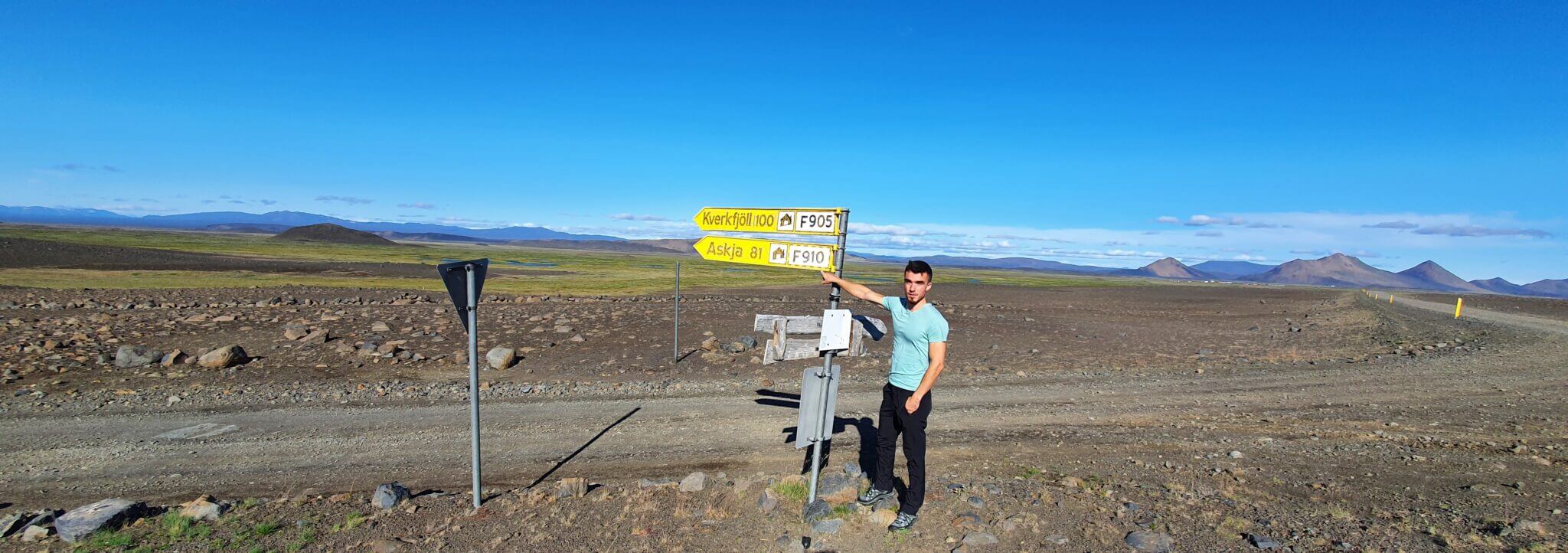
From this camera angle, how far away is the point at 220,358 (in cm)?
1323

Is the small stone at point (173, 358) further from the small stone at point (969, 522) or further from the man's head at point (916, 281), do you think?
the small stone at point (969, 522)

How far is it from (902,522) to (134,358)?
586 inches

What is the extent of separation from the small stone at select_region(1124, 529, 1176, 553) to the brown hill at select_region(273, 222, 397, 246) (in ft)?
522

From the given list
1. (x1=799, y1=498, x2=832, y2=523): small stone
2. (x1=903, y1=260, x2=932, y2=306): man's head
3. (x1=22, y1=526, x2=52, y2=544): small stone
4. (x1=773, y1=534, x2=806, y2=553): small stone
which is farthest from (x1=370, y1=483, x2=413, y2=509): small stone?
(x1=903, y1=260, x2=932, y2=306): man's head

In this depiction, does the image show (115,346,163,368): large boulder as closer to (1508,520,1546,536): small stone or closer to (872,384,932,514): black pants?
(872,384,932,514): black pants

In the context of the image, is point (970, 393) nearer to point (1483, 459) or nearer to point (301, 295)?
point (1483, 459)

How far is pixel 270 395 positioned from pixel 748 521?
9.43m

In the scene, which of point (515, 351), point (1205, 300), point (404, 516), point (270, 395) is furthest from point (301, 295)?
point (1205, 300)

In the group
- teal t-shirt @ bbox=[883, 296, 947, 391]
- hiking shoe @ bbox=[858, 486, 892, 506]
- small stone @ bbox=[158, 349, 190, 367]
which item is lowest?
small stone @ bbox=[158, 349, 190, 367]

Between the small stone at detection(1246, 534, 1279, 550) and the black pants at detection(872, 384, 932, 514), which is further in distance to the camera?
the black pants at detection(872, 384, 932, 514)

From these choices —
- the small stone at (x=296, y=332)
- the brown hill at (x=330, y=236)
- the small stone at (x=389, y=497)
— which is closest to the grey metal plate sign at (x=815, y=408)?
the small stone at (x=389, y=497)

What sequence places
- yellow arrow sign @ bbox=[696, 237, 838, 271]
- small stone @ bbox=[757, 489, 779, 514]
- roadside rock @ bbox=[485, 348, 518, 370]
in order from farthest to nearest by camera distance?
roadside rock @ bbox=[485, 348, 518, 370]
small stone @ bbox=[757, 489, 779, 514]
yellow arrow sign @ bbox=[696, 237, 838, 271]

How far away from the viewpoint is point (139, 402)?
419 inches

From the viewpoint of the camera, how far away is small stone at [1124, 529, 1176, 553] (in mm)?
5453
